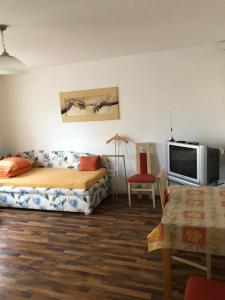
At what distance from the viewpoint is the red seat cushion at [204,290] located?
4.41 ft

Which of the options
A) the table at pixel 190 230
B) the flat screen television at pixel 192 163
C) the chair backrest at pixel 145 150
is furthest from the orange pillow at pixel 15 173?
the table at pixel 190 230

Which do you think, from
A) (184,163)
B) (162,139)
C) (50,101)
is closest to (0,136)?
(50,101)

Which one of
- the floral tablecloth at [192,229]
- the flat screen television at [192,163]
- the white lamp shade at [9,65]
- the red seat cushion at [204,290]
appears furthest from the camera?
the flat screen television at [192,163]

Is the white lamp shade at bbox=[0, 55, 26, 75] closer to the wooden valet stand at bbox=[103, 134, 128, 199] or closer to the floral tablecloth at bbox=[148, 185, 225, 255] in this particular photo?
the floral tablecloth at bbox=[148, 185, 225, 255]

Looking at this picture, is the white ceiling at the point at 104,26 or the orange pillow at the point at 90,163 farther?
the orange pillow at the point at 90,163

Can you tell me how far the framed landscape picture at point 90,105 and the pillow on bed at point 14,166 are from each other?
1.09 metres

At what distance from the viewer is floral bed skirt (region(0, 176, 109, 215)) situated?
147 inches

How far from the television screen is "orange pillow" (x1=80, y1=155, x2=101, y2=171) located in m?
1.29

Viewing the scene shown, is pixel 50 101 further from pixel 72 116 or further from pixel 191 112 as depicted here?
pixel 191 112

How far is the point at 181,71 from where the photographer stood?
3873 mm

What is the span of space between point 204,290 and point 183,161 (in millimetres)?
2406

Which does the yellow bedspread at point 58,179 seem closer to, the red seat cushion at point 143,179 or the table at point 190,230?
the red seat cushion at point 143,179

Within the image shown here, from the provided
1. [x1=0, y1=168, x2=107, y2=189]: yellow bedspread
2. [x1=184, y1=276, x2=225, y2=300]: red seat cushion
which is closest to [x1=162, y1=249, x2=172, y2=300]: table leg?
[x1=184, y1=276, x2=225, y2=300]: red seat cushion

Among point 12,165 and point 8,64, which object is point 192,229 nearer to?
point 8,64
